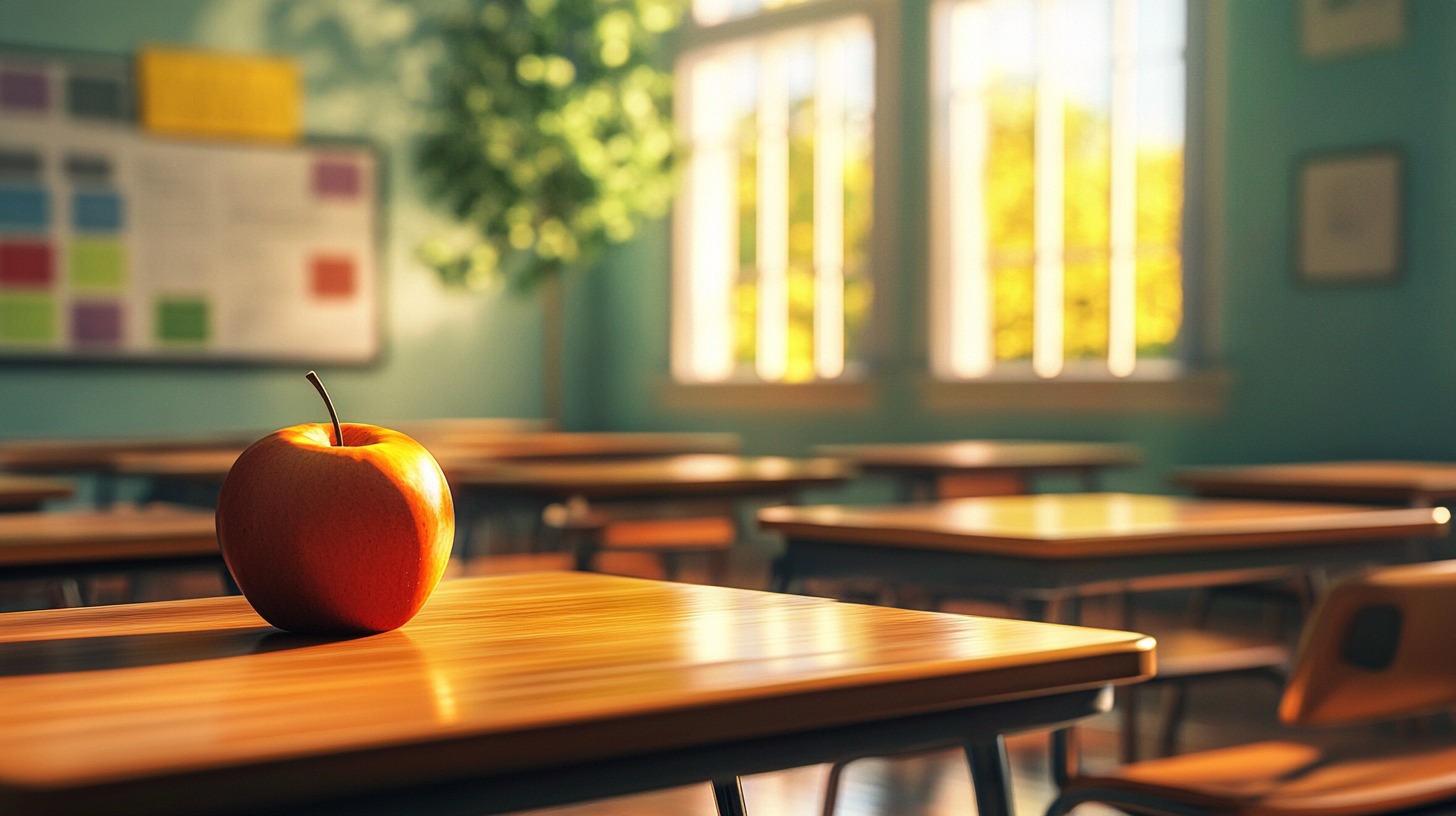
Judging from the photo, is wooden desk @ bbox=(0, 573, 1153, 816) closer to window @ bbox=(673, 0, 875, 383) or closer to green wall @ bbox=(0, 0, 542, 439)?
window @ bbox=(673, 0, 875, 383)

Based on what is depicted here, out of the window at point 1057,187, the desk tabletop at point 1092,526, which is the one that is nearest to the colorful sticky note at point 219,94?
the window at point 1057,187

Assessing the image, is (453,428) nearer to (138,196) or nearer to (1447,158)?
(138,196)

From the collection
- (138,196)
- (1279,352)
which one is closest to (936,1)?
(1279,352)

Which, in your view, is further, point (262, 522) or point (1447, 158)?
point (1447, 158)

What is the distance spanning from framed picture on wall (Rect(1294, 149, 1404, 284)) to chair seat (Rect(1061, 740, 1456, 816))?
139 inches

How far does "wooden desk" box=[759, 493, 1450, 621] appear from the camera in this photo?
1942 millimetres

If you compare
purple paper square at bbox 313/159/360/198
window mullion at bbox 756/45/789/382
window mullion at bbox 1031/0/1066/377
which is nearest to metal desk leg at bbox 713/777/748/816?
window mullion at bbox 1031/0/1066/377

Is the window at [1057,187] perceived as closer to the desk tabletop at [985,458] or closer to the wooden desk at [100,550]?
the desk tabletop at [985,458]

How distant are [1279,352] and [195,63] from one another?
4.77 m

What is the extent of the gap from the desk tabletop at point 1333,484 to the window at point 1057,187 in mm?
1991

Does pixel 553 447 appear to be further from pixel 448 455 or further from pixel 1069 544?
pixel 1069 544

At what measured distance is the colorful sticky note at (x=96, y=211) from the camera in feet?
23.2

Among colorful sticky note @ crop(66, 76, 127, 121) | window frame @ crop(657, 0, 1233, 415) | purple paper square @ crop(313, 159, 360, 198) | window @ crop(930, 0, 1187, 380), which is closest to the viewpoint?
window frame @ crop(657, 0, 1233, 415)

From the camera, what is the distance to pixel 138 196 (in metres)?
7.18
